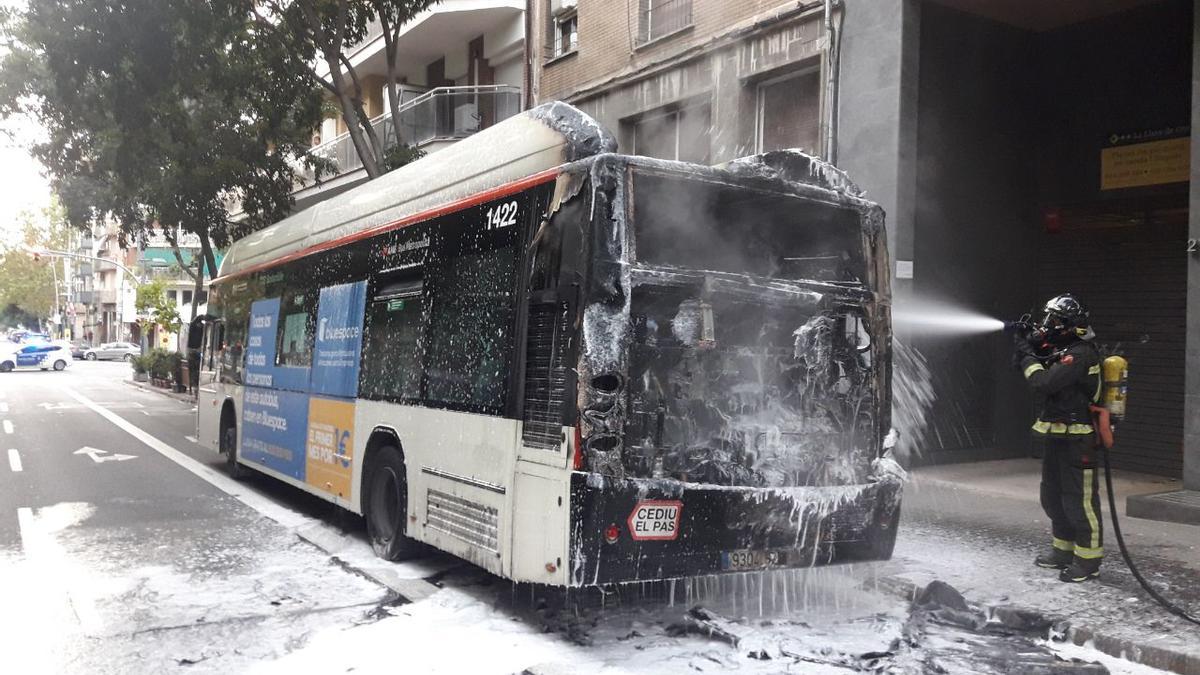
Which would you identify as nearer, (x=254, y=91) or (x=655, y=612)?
(x=655, y=612)

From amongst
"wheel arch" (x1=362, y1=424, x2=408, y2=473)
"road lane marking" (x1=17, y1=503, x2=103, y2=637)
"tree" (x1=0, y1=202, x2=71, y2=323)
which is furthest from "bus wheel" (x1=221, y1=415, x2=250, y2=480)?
"tree" (x1=0, y1=202, x2=71, y2=323)

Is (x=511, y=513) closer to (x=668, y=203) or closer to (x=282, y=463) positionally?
(x=668, y=203)

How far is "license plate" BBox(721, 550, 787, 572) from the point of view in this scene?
16.7 feet

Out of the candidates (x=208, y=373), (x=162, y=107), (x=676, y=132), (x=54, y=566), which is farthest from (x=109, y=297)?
(x=54, y=566)

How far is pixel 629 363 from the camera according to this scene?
15.8 ft

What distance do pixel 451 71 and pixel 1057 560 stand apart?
62.6ft

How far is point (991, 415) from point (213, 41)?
39.7ft

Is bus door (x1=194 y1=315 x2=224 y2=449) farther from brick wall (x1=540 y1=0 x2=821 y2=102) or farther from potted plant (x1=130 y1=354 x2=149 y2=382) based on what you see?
potted plant (x1=130 y1=354 x2=149 y2=382)

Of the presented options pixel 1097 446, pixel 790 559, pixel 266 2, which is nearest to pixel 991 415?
pixel 1097 446

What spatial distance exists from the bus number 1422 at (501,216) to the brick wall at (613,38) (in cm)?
→ 763

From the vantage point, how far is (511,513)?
5184 mm

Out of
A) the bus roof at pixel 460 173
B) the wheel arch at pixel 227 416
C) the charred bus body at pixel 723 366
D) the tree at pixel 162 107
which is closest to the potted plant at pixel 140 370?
the tree at pixel 162 107

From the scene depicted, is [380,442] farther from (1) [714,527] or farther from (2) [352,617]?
(1) [714,527]

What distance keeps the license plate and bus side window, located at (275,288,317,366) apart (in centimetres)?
491
